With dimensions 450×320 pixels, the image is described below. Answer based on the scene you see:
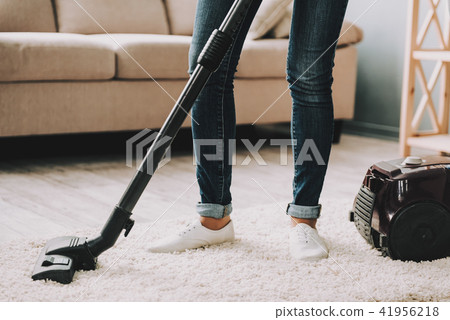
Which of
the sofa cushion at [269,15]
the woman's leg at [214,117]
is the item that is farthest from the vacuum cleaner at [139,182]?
the sofa cushion at [269,15]

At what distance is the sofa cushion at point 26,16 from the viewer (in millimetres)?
2425

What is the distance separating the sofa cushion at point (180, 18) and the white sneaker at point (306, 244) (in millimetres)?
1792

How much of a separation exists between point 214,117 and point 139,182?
24cm

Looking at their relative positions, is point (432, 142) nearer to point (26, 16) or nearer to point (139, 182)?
point (139, 182)

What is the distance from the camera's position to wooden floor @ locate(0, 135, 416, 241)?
4.84ft

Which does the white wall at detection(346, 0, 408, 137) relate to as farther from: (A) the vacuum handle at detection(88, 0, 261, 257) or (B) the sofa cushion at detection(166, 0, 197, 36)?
(A) the vacuum handle at detection(88, 0, 261, 257)

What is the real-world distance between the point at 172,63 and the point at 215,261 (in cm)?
126

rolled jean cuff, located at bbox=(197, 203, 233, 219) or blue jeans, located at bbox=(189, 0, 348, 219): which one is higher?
blue jeans, located at bbox=(189, 0, 348, 219)

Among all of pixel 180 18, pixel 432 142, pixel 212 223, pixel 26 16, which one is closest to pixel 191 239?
pixel 212 223

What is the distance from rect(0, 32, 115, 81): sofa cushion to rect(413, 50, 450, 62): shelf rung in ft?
3.64

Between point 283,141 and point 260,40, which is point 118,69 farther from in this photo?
point 283,141

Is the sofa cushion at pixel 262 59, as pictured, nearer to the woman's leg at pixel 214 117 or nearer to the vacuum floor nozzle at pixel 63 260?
the woman's leg at pixel 214 117

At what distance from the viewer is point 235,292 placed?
1.01m

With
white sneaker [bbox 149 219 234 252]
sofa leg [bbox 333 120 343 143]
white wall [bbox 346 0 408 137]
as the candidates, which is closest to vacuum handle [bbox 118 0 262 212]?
white sneaker [bbox 149 219 234 252]
